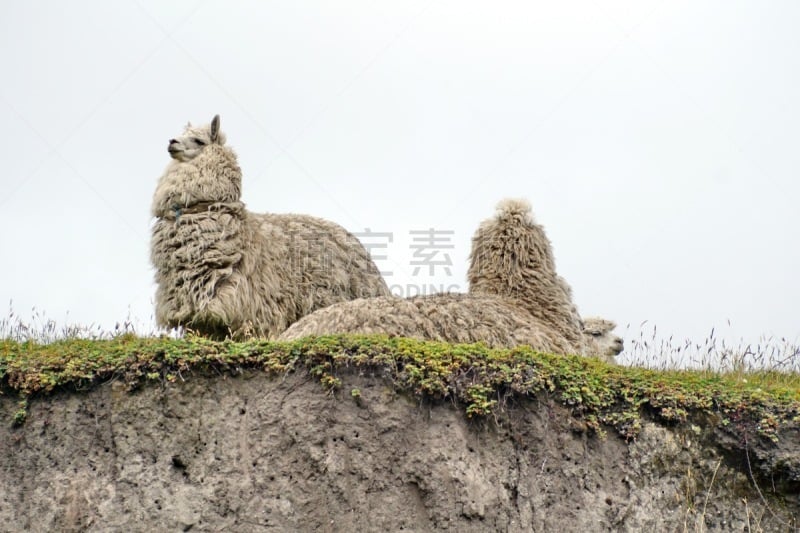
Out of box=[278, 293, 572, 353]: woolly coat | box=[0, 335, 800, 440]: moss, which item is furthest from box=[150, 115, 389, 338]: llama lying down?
box=[0, 335, 800, 440]: moss

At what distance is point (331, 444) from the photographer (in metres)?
7.49

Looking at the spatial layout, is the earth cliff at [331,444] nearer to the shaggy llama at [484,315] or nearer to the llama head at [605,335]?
the shaggy llama at [484,315]

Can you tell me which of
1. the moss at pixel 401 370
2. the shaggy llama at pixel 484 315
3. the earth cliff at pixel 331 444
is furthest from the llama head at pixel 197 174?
the earth cliff at pixel 331 444

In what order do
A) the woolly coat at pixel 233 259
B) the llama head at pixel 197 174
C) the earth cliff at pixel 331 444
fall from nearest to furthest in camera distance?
the earth cliff at pixel 331 444 < the woolly coat at pixel 233 259 < the llama head at pixel 197 174

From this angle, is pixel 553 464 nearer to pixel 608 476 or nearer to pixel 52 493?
pixel 608 476

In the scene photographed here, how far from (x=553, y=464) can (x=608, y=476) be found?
0.48 m

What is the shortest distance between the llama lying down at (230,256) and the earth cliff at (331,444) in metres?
2.64

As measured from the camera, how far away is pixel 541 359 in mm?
8031

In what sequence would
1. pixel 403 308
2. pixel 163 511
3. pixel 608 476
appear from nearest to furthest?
pixel 163 511 → pixel 608 476 → pixel 403 308

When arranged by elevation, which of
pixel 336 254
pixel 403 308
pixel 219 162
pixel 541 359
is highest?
pixel 219 162

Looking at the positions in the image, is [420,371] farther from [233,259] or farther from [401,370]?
[233,259]

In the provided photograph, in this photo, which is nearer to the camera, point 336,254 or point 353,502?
point 353,502

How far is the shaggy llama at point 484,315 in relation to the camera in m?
8.91

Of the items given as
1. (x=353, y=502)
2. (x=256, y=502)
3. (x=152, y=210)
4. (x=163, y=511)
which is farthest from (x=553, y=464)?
(x=152, y=210)
